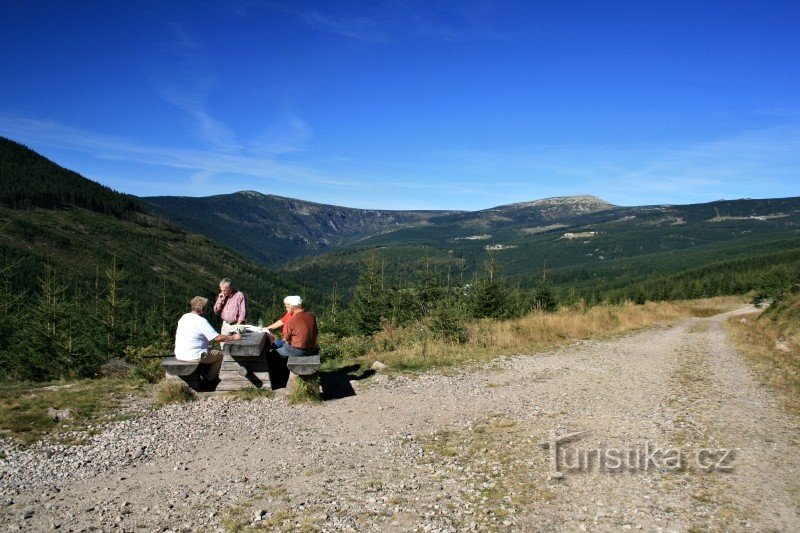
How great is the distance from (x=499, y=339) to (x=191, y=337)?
35.7 ft

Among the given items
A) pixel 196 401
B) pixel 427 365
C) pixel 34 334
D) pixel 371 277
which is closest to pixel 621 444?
pixel 427 365

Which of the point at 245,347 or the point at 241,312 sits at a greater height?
the point at 241,312

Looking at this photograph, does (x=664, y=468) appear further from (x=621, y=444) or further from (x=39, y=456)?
(x=39, y=456)

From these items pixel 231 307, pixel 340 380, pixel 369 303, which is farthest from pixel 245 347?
pixel 369 303

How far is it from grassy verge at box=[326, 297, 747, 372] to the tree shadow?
0.59 metres

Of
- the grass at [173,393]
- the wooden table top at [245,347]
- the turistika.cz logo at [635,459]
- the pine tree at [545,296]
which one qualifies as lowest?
the pine tree at [545,296]

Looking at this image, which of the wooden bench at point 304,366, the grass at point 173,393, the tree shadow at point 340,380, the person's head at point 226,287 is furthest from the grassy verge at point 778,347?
the person's head at point 226,287

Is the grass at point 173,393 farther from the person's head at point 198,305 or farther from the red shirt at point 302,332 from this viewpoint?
the red shirt at point 302,332

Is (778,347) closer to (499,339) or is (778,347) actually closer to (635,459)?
(499,339)

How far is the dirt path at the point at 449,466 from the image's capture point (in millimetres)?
5152

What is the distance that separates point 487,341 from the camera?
55.5ft

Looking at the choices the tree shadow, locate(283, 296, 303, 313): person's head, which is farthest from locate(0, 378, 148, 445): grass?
the tree shadow

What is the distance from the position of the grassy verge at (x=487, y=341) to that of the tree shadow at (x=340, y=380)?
23.3 inches

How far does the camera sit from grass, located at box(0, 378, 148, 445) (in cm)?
776
